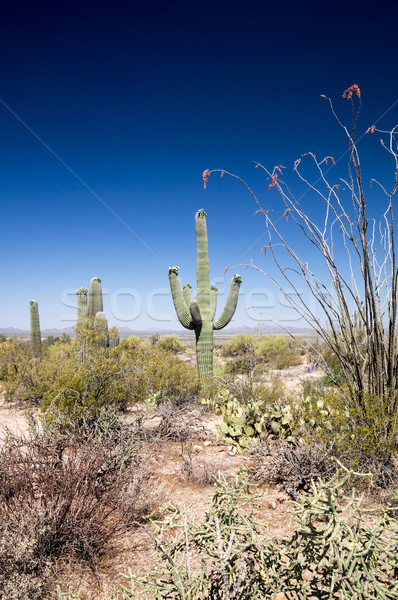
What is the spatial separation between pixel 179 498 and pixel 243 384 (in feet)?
12.3

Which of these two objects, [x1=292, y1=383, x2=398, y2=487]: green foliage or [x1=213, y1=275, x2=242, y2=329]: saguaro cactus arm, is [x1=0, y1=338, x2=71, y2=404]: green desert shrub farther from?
[x1=292, y1=383, x2=398, y2=487]: green foliage

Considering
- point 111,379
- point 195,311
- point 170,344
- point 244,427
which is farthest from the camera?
point 170,344

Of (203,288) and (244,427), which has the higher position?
(203,288)

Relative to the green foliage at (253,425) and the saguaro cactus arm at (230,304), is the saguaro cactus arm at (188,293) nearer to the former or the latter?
the saguaro cactus arm at (230,304)

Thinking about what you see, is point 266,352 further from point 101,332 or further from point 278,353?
point 101,332

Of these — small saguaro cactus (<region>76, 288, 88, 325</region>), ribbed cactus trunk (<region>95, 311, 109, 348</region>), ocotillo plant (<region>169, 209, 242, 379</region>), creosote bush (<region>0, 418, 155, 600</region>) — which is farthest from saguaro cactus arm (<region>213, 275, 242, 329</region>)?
creosote bush (<region>0, 418, 155, 600</region>)

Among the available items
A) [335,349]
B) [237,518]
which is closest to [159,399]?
[335,349]

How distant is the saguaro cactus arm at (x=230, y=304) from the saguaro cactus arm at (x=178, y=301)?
1.26 meters

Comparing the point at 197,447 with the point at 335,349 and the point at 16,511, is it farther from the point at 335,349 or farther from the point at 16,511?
the point at 16,511

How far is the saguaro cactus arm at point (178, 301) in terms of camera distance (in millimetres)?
Result: 10281

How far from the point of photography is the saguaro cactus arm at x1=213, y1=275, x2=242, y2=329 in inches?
448

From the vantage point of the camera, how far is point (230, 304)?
11.6m

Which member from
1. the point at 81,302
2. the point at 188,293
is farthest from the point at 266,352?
the point at 81,302

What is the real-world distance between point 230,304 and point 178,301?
83.0 inches
